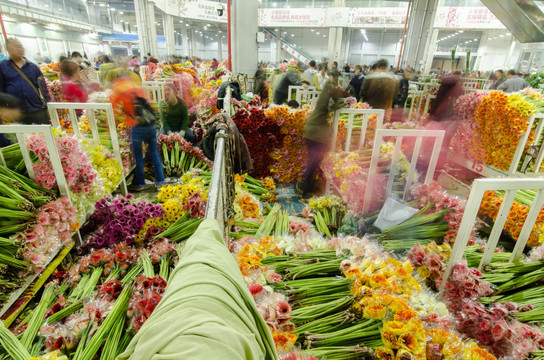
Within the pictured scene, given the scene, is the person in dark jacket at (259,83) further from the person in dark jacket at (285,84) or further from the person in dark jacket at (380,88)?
the person in dark jacket at (380,88)

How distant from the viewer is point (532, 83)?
8664 millimetres

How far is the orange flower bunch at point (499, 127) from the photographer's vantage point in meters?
3.91

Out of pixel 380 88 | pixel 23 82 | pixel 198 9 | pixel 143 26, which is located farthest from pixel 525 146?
pixel 143 26

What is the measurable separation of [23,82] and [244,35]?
5524 mm

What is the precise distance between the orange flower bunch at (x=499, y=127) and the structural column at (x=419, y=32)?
29.6 feet

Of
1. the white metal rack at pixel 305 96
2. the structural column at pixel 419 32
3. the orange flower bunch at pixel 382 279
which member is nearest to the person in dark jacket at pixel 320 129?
the white metal rack at pixel 305 96

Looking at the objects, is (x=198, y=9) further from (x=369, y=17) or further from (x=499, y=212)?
(x=499, y=212)

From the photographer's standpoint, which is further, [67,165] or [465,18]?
[465,18]

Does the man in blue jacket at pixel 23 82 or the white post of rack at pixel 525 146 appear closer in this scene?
the man in blue jacket at pixel 23 82

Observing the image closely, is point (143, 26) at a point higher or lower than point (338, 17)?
lower

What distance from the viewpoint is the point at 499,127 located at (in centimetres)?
426

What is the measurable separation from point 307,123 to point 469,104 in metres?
3.01

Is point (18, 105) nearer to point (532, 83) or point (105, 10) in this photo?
point (532, 83)

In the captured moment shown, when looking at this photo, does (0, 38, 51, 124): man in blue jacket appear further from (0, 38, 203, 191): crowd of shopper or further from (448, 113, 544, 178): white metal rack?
(448, 113, 544, 178): white metal rack
